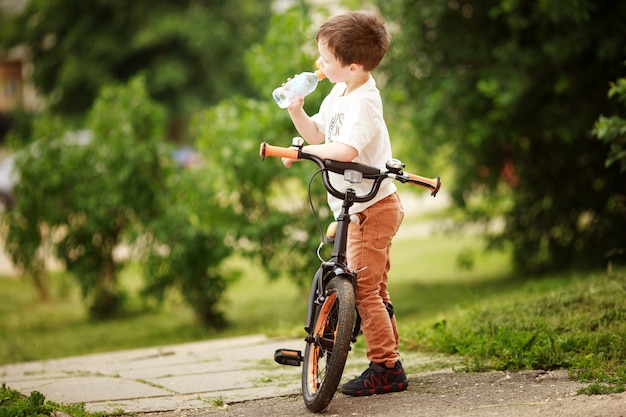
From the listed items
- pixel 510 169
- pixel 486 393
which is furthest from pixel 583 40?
pixel 486 393

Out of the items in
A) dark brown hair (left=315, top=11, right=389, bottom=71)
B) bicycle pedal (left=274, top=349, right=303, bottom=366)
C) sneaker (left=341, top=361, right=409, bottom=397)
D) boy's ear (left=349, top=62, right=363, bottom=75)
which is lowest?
sneaker (left=341, top=361, right=409, bottom=397)

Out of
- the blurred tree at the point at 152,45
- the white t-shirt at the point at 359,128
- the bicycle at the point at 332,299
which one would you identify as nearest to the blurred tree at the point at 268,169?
the white t-shirt at the point at 359,128

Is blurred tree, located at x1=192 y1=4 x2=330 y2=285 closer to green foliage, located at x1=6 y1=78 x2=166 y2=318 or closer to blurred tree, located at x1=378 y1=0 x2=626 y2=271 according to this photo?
green foliage, located at x1=6 y1=78 x2=166 y2=318

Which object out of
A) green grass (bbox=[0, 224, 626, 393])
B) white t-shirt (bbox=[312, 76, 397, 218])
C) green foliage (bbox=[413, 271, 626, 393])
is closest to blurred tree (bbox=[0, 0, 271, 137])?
green grass (bbox=[0, 224, 626, 393])

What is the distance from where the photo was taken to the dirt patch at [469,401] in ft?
12.2

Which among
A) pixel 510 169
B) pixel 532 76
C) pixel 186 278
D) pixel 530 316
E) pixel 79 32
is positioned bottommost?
pixel 530 316

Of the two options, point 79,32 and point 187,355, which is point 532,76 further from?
point 79,32

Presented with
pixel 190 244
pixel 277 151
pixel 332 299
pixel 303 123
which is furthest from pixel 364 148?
pixel 190 244

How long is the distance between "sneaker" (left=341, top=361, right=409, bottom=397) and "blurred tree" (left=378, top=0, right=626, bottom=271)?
3901mm

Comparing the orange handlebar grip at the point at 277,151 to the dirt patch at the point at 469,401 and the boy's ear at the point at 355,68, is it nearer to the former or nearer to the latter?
the boy's ear at the point at 355,68

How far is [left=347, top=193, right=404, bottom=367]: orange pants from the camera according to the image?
415 cm

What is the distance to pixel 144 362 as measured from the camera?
5891mm

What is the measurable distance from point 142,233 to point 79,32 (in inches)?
891

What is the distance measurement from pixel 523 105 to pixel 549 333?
450 centimetres
